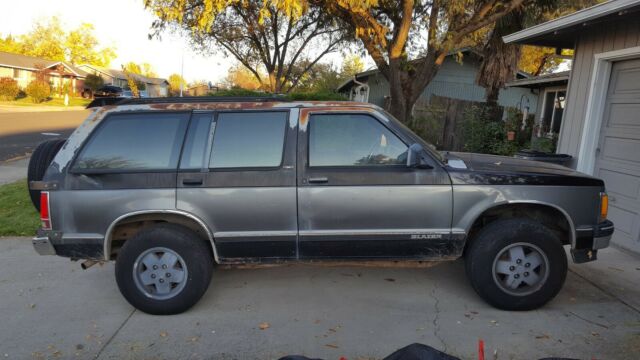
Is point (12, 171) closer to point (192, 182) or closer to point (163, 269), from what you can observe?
point (163, 269)

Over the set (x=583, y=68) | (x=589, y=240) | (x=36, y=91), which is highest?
(x=583, y=68)

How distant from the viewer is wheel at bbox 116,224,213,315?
398cm

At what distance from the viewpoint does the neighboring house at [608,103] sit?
5.95 metres

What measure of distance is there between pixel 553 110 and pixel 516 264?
46.5 feet

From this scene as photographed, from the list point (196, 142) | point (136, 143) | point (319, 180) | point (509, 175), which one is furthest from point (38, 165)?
point (509, 175)

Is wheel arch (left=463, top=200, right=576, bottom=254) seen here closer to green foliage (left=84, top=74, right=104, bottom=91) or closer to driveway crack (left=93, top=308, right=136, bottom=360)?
driveway crack (left=93, top=308, right=136, bottom=360)

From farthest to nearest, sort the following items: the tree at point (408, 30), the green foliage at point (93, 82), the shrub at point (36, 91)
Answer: the green foliage at point (93, 82), the shrub at point (36, 91), the tree at point (408, 30)

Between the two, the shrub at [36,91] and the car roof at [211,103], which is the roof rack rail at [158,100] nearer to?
the car roof at [211,103]

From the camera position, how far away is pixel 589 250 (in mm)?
4160

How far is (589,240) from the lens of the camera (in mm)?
4137

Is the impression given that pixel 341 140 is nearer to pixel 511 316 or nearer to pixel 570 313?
pixel 511 316

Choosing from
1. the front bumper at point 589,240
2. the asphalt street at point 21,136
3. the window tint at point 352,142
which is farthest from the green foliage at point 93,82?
the front bumper at point 589,240

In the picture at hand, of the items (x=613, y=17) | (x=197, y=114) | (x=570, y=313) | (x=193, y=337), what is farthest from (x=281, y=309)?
(x=613, y=17)

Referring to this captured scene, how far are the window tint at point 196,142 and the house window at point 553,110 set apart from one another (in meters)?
13.0
